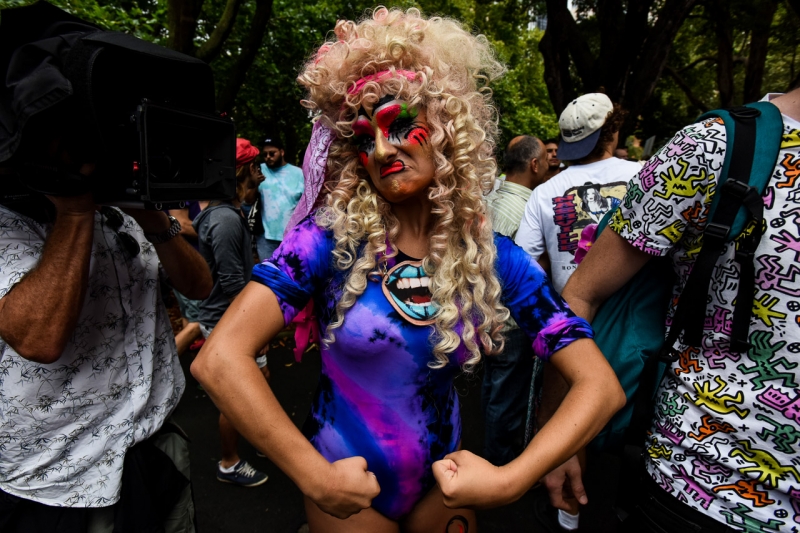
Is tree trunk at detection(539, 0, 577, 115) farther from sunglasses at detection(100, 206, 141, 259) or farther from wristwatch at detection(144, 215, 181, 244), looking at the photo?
sunglasses at detection(100, 206, 141, 259)

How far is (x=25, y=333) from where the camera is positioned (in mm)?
1359

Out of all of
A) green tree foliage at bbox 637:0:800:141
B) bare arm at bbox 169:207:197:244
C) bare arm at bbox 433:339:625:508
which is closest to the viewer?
bare arm at bbox 433:339:625:508

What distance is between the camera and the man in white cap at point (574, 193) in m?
2.90

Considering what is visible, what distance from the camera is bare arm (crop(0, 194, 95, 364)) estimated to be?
4.46 ft

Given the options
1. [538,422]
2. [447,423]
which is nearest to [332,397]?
[447,423]

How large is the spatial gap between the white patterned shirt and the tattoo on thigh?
3.54ft

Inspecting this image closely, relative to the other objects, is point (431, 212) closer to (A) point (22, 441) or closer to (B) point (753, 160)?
(B) point (753, 160)

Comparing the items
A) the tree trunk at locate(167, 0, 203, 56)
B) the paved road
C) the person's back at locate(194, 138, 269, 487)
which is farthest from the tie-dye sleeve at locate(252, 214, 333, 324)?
the tree trunk at locate(167, 0, 203, 56)

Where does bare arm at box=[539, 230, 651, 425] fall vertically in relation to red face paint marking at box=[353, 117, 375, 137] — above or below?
below

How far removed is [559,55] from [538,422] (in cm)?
694

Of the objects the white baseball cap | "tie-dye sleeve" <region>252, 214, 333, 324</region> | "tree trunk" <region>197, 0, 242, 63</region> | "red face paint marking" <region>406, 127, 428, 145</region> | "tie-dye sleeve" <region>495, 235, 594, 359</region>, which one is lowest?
"tie-dye sleeve" <region>495, 235, 594, 359</region>

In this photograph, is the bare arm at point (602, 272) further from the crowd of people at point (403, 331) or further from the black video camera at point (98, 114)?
the black video camera at point (98, 114)

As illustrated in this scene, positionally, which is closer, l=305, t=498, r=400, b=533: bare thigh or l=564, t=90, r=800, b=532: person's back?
l=564, t=90, r=800, b=532: person's back

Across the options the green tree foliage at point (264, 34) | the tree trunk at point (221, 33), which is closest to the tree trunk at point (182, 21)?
the green tree foliage at point (264, 34)
